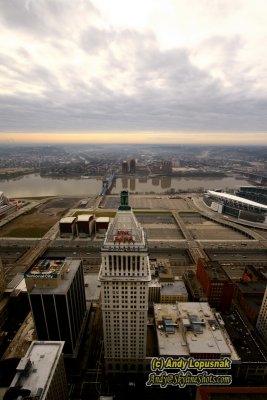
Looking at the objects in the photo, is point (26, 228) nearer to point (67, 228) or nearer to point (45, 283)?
point (67, 228)

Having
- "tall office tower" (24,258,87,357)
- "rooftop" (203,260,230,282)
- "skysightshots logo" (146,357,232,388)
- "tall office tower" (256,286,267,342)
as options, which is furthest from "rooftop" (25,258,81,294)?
"tall office tower" (256,286,267,342)

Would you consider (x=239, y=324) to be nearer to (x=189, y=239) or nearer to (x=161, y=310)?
(x=161, y=310)

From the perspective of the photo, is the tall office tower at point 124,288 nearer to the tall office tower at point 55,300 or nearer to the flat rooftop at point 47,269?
the tall office tower at point 55,300

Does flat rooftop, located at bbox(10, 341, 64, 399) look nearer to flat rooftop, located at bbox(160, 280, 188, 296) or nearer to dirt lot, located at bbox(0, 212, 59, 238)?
flat rooftop, located at bbox(160, 280, 188, 296)

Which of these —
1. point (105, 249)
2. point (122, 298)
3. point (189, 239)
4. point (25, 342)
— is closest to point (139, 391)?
point (122, 298)

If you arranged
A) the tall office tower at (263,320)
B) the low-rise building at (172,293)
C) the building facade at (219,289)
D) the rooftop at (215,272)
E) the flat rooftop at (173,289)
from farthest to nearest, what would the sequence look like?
the flat rooftop at (173,289)
the low-rise building at (172,293)
the rooftop at (215,272)
the building facade at (219,289)
the tall office tower at (263,320)

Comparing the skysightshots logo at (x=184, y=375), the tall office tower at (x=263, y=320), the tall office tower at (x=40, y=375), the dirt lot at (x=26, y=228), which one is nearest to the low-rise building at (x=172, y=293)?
the tall office tower at (x=263, y=320)

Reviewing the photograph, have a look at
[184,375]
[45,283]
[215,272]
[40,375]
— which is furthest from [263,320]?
[45,283]
